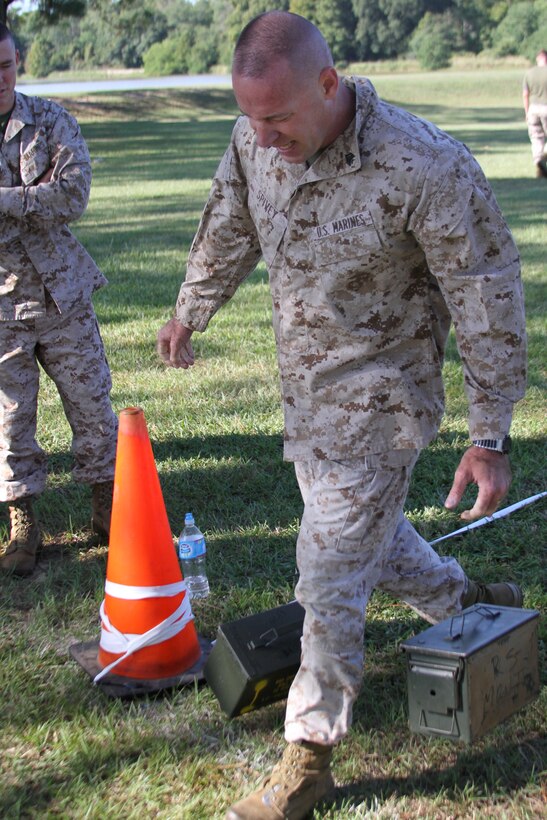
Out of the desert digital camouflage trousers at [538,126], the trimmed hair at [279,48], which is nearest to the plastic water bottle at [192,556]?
the trimmed hair at [279,48]

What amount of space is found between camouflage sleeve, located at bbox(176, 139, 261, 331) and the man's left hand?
1.01 metres

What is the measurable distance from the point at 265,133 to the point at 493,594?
1953mm

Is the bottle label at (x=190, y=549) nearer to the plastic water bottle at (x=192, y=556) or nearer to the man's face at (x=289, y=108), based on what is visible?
the plastic water bottle at (x=192, y=556)

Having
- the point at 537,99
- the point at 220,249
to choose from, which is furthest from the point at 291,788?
the point at 537,99

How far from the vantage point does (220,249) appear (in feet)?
10.9

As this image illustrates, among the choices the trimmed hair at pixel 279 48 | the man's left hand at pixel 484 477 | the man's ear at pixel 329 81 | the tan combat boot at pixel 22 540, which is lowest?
the tan combat boot at pixel 22 540

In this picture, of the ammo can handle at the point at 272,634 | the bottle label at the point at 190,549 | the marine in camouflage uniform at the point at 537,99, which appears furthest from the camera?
the marine in camouflage uniform at the point at 537,99

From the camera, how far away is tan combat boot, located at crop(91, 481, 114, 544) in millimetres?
4793

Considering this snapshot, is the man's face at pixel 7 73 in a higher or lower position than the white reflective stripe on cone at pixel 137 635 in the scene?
higher

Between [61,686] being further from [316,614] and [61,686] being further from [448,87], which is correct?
[448,87]

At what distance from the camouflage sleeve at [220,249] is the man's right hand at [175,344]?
0.04 meters

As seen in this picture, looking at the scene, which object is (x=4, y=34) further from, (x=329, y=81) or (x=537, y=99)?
(x=537, y=99)

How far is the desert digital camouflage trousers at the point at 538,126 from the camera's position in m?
17.9

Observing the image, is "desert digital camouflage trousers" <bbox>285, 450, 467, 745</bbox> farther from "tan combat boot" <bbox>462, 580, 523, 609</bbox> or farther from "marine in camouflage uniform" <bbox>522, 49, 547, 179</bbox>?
"marine in camouflage uniform" <bbox>522, 49, 547, 179</bbox>
